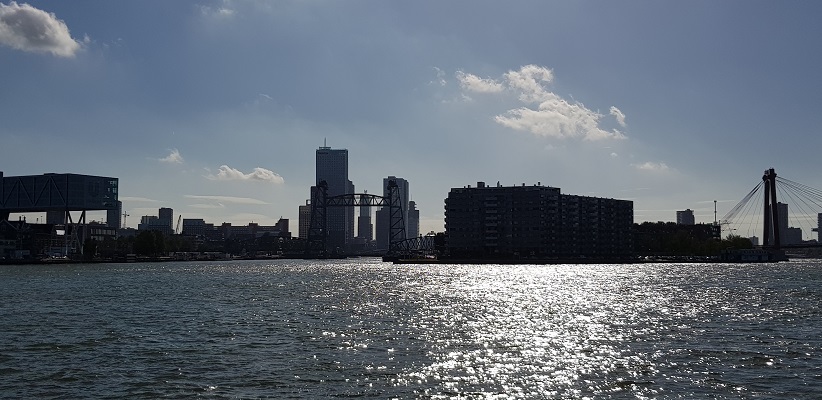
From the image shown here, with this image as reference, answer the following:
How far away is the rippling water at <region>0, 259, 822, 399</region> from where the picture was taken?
29969 millimetres

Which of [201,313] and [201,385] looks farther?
[201,313]

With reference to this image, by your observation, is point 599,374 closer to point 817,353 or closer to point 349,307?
point 817,353

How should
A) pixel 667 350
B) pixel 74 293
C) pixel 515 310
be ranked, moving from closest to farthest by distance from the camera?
pixel 667 350 → pixel 515 310 → pixel 74 293

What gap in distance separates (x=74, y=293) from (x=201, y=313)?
3575 cm

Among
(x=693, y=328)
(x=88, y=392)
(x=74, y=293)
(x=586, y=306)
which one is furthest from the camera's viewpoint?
(x=74, y=293)

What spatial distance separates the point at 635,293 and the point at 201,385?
240 feet

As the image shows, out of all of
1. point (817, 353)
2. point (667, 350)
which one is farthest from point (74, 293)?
point (817, 353)

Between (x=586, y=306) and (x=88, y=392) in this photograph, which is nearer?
(x=88, y=392)

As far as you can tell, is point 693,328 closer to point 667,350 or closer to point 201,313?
point 667,350

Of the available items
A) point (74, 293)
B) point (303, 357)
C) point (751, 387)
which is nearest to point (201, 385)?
point (303, 357)

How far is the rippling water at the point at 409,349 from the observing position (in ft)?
98.3

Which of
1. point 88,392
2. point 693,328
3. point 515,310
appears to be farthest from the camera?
Answer: point 515,310

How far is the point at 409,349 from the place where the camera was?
40500 millimetres

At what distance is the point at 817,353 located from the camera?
38938 mm
